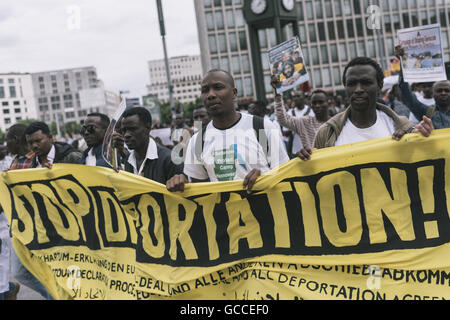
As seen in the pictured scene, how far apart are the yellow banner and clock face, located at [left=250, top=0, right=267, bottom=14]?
35.1 feet

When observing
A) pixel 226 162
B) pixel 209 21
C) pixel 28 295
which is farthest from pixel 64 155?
pixel 209 21

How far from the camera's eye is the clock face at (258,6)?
13441 millimetres

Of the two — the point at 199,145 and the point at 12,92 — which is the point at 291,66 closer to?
the point at 199,145

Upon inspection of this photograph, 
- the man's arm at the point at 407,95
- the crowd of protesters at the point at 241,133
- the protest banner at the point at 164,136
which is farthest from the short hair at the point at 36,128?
the protest banner at the point at 164,136

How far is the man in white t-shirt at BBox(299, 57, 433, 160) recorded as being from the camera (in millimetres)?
3098

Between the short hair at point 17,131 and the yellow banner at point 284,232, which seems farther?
the short hair at point 17,131

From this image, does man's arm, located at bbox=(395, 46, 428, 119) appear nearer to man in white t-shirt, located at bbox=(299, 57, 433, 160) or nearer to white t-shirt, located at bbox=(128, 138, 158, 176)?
man in white t-shirt, located at bbox=(299, 57, 433, 160)

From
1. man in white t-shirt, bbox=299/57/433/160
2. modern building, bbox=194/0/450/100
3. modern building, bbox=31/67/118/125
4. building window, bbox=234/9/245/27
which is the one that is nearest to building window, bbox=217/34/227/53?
modern building, bbox=194/0/450/100

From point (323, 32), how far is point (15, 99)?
135 meters

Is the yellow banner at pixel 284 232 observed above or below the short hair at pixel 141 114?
below

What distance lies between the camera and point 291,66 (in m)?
6.43

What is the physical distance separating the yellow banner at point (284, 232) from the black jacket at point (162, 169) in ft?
0.63

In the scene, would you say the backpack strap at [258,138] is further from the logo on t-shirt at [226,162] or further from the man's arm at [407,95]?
the man's arm at [407,95]

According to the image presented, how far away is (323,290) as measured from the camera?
9.77 ft
